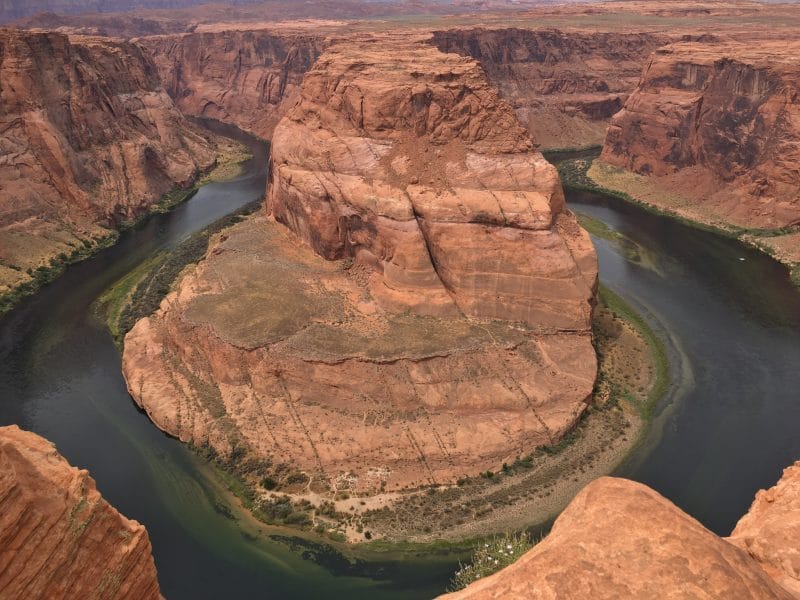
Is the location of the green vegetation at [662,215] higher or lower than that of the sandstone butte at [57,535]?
lower

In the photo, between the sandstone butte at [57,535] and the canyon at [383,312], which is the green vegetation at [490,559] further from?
the sandstone butte at [57,535]

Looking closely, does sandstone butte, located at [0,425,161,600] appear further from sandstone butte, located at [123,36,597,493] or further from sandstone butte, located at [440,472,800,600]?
sandstone butte, located at [123,36,597,493]

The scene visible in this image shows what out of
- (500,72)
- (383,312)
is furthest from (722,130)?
(383,312)

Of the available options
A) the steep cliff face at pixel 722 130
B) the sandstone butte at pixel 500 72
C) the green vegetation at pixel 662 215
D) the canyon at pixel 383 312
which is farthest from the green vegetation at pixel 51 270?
the steep cliff face at pixel 722 130

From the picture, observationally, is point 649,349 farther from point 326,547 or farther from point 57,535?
point 57,535

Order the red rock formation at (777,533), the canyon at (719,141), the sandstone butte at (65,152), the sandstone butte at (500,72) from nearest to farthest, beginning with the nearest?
the red rock formation at (777,533)
the sandstone butte at (65,152)
the canyon at (719,141)
the sandstone butte at (500,72)

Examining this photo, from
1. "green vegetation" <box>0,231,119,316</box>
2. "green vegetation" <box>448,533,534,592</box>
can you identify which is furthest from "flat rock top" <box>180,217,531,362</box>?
"green vegetation" <box>0,231,119,316</box>

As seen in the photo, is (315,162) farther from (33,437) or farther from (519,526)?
(33,437)
